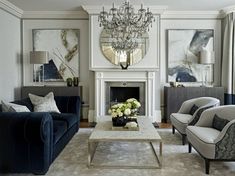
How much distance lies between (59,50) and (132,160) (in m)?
4.40

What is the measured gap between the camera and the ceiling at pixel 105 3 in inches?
259

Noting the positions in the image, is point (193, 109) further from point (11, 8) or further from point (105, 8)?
point (11, 8)

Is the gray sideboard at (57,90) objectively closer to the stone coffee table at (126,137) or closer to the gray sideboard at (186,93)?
the gray sideboard at (186,93)

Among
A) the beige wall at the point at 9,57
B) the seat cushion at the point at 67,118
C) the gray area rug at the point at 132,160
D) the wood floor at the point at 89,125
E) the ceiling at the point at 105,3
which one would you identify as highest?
the ceiling at the point at 105,3

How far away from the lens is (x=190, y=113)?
5.84 meters

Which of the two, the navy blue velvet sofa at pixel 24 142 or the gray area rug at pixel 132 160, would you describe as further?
the gray area rug at pixel 132 160

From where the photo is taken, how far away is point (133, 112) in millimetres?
4906

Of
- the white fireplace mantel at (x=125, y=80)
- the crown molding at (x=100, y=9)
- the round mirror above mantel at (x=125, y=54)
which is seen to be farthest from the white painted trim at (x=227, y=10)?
the white fireplace mantel at (x=125, y=80)

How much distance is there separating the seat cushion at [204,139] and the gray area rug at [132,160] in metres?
0.26

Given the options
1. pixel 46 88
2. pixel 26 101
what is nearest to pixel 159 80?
pixel 46 88

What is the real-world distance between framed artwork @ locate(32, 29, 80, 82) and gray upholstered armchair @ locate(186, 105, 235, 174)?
4.13 m

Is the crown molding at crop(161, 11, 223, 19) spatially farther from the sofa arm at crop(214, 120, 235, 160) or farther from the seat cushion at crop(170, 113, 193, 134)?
the sofa arm at crop(214, 120, 235, 160)

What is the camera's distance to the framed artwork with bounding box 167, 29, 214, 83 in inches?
299

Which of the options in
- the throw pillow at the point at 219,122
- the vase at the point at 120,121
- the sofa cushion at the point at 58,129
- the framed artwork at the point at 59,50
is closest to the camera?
the sofa cushion at the point at 58,129
